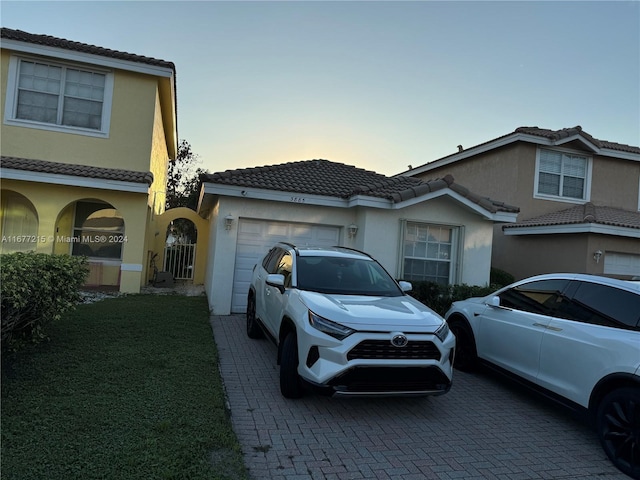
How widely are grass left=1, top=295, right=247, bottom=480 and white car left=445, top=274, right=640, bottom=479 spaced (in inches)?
133

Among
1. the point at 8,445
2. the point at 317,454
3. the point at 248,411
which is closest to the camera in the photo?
the point at 8,445

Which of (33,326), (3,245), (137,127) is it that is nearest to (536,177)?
(137,127)

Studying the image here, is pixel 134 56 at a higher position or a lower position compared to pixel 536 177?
higher

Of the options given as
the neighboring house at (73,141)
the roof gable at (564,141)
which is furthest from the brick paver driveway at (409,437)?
the roof gable at (564,141)

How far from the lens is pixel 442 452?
3.91 meters

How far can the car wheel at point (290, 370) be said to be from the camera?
4750 mm

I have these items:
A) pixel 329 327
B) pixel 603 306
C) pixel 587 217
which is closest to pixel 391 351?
pixel 329 327

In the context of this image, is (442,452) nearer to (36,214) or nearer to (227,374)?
(227,374)

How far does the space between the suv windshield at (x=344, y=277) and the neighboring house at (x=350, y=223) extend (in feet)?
11.5

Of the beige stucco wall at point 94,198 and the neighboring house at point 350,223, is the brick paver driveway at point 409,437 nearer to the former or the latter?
the neighboring house at point 350,223

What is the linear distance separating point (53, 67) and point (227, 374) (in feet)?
35.3

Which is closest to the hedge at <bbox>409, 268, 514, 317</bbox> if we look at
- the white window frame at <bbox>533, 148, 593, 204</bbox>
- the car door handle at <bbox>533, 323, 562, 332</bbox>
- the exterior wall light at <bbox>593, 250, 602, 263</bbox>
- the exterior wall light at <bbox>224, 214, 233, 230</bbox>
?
the car door handle at <bbox>533, 323, 562, 332</bbox>

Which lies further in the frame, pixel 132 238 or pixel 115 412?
pixel 132 238

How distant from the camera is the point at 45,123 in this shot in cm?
1141
